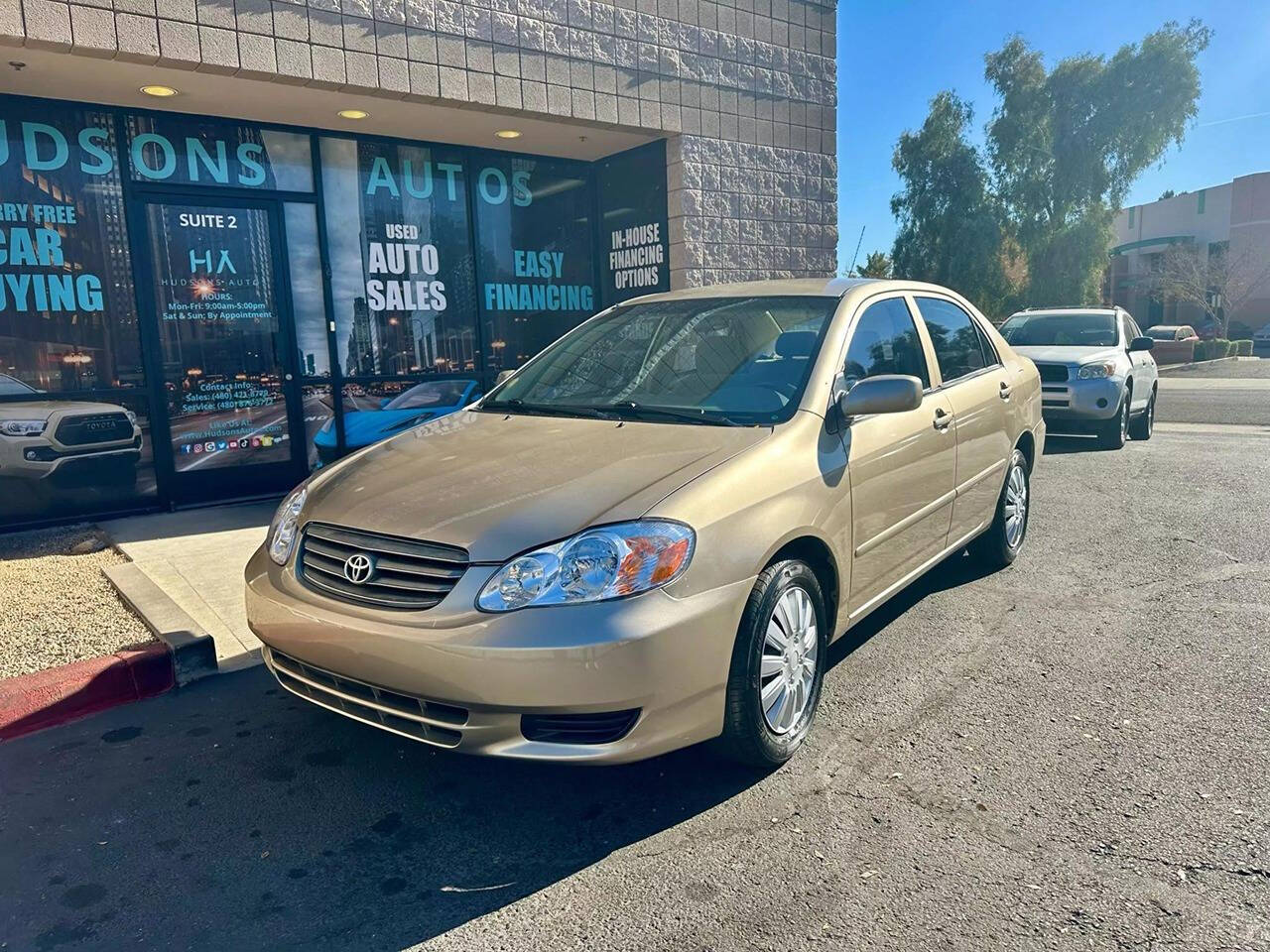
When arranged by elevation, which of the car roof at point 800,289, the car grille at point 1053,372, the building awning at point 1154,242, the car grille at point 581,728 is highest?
the building awning at point 1154,242

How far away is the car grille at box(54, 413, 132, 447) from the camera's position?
7.17 metres

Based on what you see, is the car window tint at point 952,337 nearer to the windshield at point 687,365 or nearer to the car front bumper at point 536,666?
the windshield at point 687,365

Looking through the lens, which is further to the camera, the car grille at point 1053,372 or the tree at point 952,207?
the tree at point 952,207

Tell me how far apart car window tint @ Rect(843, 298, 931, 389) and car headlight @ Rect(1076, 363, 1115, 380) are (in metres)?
7.00

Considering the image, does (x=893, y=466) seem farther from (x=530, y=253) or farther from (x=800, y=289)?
(x=530, y=253)

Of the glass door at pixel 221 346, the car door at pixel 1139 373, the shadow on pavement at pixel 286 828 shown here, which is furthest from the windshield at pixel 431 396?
the car door at pixel 1139 373

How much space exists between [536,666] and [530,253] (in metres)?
7.51

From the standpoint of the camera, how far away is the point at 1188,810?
296cm

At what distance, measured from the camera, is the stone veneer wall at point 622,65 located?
5984 millimetres

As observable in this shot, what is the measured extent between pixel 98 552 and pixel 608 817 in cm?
492

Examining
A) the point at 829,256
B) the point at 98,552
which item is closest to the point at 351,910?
the point at 98,552

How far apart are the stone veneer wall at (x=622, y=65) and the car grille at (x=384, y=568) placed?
435 cm

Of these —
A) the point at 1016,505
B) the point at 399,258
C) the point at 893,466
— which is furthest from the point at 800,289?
the point at 399,258

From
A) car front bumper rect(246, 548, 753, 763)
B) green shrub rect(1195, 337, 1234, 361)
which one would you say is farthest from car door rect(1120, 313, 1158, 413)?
green shrub rect(1195, 337, 1234, 361)
